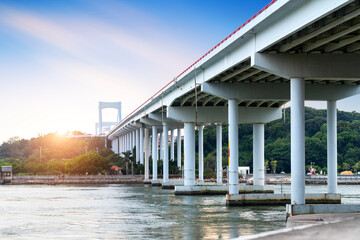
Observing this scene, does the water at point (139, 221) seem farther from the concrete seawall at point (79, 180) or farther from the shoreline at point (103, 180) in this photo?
the shoreline at point (103, 180)

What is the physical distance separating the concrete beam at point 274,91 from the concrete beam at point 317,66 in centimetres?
987

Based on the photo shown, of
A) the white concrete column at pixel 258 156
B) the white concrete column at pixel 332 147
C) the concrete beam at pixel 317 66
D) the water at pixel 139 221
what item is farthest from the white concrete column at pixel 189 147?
the concrete beam at pixel 317 66

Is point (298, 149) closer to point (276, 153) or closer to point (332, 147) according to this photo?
point (332, 147)

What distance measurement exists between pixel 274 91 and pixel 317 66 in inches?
528

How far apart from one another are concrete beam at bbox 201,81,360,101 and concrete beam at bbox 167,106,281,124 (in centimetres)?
1134

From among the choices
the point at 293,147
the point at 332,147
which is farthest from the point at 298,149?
the point at 332,147

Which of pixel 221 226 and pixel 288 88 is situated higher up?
pixel 288 88

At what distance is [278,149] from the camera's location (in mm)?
156000

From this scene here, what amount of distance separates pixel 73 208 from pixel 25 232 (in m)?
17.7

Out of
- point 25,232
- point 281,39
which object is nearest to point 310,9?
point 281,39

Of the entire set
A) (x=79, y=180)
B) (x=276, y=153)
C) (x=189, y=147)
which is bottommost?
(x=79, y=180)

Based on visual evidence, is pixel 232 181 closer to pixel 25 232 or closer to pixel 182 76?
pixel 182 76

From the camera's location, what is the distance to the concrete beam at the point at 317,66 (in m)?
35.5

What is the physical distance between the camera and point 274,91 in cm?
4903
